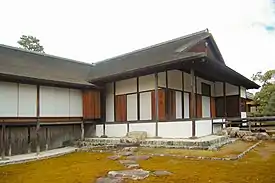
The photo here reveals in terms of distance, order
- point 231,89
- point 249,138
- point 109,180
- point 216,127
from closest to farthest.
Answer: point 109,180 < point 249,138 < point 216,127 < point 231,89

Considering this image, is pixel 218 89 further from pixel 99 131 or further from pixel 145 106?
pixel 99 131

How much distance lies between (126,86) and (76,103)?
294cm

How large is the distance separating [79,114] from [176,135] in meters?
5.76

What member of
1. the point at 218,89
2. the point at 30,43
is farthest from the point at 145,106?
the point at 30,43

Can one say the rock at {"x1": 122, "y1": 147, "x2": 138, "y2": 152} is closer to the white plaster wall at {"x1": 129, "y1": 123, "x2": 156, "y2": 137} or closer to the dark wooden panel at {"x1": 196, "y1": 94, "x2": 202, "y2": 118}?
the white plaster wall at {"x1": 129, "y1": 123, "x2": 156, "y2": 137}

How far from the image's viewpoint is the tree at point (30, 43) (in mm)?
40625

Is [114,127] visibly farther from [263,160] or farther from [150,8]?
[263,160]

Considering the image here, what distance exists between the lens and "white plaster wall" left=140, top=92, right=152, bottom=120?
1449 centimetres

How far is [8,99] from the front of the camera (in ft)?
39.3

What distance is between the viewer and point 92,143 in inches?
541

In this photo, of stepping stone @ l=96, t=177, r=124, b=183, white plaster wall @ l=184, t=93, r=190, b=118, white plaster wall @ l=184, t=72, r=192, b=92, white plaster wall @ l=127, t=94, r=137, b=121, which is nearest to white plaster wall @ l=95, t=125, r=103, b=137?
white plaster wall @ l=127, t=94, r=137, b=121

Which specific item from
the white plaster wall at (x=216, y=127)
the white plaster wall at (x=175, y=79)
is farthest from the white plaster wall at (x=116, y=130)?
the white plaster wall at (x=216, y=127)

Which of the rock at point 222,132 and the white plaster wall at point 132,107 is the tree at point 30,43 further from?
the rock at point 222,132

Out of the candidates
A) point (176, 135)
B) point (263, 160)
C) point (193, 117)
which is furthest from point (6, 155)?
point (263, 160)
